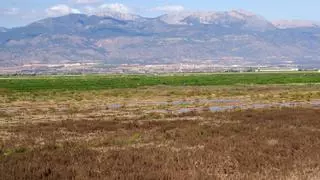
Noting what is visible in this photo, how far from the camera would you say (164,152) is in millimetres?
20266

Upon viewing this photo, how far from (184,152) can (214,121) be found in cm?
1460

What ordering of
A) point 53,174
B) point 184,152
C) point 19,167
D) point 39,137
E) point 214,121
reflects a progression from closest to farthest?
point 53,174, point 19,167, point 184,152, point 39,137, point 214,121

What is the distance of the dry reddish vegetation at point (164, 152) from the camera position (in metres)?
16.2

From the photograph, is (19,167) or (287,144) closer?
(19,167)

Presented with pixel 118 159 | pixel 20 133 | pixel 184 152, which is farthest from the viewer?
pixel 20 133

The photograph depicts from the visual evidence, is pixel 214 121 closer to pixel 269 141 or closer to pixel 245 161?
pixel 269 141

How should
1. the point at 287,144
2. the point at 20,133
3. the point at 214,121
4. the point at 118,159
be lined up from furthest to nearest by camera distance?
the point at 214,121, the point at 20,133, the point at 287,144, the point at 118,159

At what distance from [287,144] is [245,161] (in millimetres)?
4458

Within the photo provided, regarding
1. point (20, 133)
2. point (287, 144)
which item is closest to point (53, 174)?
point (287, 144)

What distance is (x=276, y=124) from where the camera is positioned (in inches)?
1214

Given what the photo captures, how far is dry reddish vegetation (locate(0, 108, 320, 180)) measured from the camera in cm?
1616

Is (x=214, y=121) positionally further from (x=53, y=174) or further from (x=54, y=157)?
(x=53, y=174)

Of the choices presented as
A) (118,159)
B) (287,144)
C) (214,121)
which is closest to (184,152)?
(118,159)

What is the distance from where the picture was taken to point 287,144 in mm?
21844
